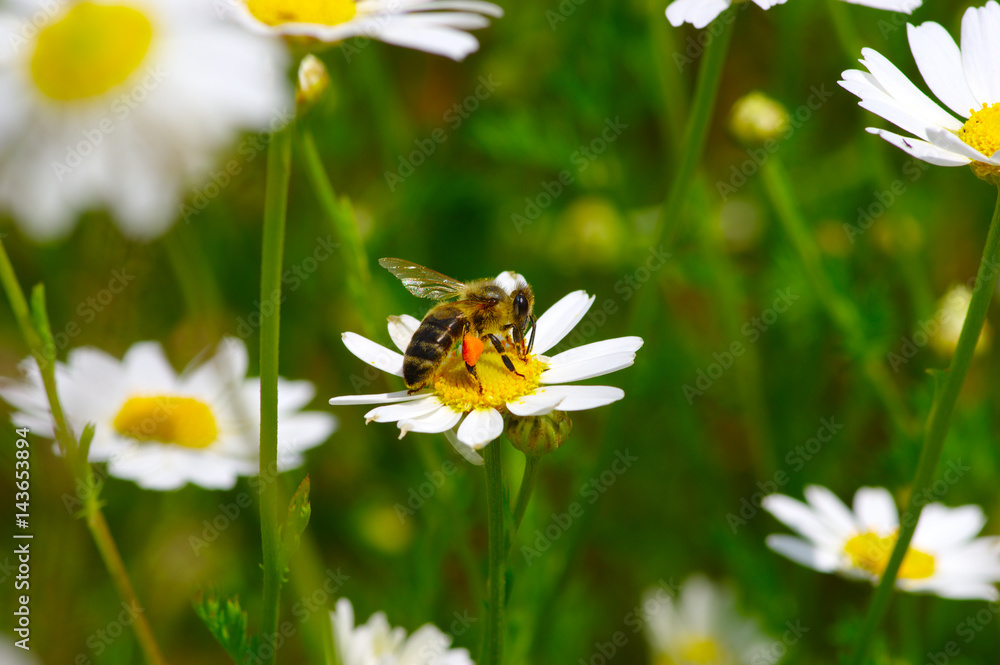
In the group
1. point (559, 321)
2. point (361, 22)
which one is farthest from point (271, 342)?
point (559, 321)

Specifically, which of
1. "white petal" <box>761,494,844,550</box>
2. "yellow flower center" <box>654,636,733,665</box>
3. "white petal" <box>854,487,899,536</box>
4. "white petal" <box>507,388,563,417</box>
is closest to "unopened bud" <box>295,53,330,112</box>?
"white petal" <box>507,388,563,417</box>

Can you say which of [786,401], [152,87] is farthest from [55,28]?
[786,401]

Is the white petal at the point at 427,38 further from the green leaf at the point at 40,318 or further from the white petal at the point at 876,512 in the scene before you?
the white petal at the point at 876,512

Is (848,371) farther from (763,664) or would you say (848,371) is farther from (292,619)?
(292,619)

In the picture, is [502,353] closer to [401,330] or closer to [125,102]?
[401,330]

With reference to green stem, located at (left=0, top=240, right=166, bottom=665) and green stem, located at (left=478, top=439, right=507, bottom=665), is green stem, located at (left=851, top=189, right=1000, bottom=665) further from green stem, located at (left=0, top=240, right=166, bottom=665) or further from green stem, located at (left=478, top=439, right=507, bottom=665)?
green stem, located at (left=0, top=240, right=166, bottom=665)

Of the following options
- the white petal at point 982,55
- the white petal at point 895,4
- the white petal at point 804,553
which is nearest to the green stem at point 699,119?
the white petal at point 895,4
